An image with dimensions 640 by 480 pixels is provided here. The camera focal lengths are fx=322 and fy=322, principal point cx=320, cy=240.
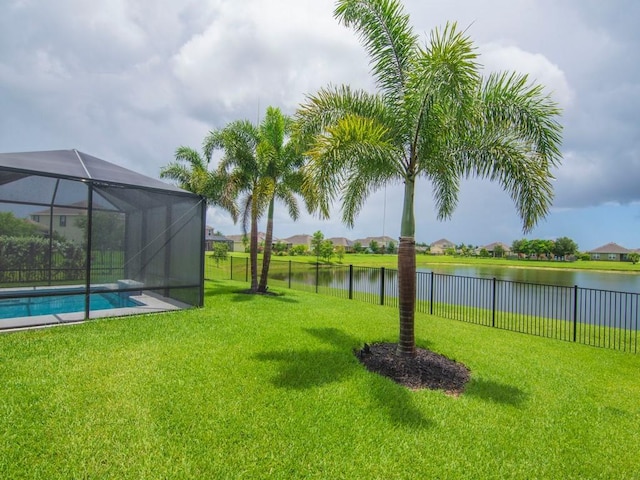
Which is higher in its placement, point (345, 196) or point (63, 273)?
point (345, 196)

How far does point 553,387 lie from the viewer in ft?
14.6

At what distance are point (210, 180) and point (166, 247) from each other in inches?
259

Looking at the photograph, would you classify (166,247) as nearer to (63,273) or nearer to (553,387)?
(63,273)

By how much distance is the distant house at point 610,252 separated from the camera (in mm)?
75406

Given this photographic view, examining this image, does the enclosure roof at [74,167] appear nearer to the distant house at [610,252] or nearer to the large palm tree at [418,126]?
the large palm tree at [418,126]

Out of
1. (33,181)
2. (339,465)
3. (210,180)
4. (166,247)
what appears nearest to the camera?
(339,465)

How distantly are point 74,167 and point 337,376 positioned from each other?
6.72 metres

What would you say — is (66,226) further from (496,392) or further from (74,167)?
(496,392)

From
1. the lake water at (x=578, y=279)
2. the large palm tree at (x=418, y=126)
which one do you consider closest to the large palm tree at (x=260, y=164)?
the large palm tree at (x=418, y=126)

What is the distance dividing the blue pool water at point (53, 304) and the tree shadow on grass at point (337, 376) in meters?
4.55

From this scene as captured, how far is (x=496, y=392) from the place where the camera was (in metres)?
4.14

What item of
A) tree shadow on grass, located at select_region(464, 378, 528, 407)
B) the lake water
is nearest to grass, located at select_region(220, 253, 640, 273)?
the lake water

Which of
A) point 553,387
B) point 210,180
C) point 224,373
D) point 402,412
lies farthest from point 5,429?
point 210,180

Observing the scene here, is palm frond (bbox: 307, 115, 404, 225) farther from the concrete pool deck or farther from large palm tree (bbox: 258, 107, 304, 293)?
large palm tree (bbox: 258, 107, 304, 293)
